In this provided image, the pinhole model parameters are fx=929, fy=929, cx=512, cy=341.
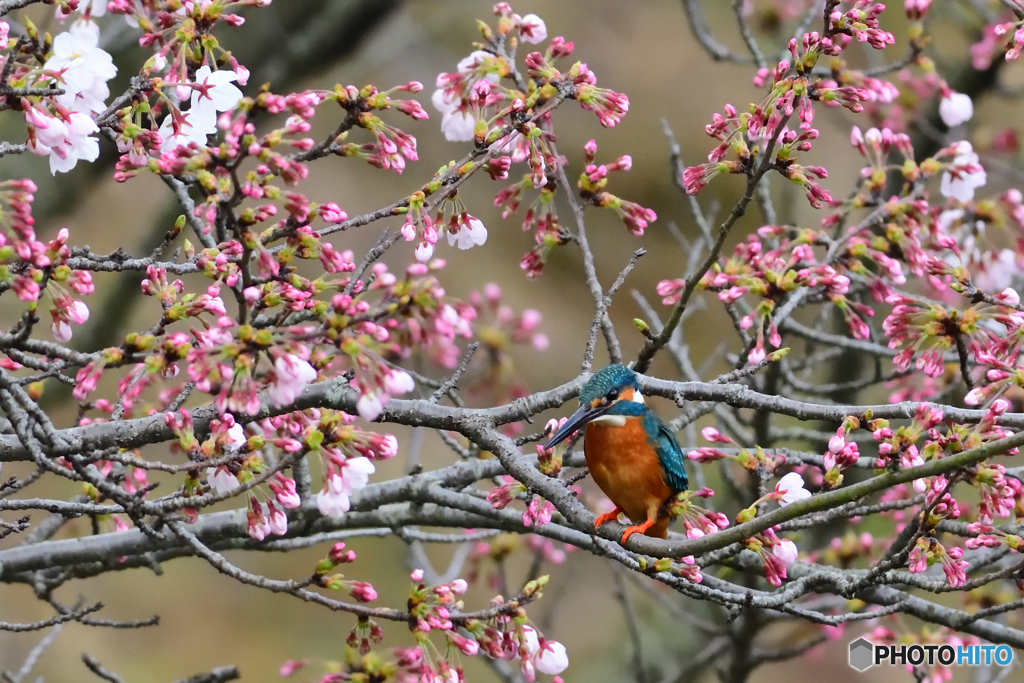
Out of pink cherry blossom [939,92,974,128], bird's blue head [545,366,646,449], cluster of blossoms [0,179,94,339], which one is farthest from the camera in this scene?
pink cherry blossom [939,92,974,128]

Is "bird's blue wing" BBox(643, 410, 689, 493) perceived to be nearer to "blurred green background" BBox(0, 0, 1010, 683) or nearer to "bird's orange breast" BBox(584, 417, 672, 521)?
"bird's orange breast" BBox(584, 417, 672, 521)

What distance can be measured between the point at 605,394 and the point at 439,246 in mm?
6979

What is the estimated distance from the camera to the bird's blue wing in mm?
2711

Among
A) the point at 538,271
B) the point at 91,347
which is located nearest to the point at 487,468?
the point at 538,271

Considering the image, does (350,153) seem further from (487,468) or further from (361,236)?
(361,236)

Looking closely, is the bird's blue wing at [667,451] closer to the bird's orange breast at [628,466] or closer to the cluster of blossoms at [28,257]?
the bird's orange breast at [628,466]

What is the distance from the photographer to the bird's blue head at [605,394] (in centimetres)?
246

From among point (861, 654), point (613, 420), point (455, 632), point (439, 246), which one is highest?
point (439, 246)

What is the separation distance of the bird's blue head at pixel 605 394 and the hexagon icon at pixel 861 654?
1638 mm

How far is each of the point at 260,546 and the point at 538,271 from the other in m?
1.21

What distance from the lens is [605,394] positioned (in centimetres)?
250

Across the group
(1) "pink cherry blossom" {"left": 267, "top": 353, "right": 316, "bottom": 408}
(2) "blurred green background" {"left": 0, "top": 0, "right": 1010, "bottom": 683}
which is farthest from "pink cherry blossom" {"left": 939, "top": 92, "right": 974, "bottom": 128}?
(1) "pink cherry blossom" {"left": 267, "top": 353, "right": 316, "bottom": 408}

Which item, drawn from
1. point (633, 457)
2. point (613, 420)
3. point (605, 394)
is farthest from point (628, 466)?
point (605, 394)

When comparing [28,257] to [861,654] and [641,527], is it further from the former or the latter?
[861,654]
